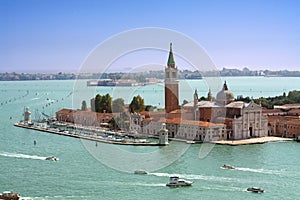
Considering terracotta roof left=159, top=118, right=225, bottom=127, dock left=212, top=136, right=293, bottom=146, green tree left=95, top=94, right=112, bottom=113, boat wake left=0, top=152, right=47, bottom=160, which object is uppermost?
green tree left=95, top=94, right=112, bottom=113

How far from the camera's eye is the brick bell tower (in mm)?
17562

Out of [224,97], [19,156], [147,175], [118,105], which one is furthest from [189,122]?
[147,175]

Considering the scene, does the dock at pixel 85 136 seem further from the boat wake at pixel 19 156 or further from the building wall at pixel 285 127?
the building wall at pixel 285 127

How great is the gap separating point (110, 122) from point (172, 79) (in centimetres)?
258

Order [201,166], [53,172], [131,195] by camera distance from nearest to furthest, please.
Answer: [131,195], [53,172], [201,166]

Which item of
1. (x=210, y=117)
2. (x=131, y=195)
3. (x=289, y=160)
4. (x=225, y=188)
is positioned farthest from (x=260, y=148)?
(x=131, y=195)

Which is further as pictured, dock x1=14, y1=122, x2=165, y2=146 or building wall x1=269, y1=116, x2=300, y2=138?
building wall x1=269, y1=116, x2=300, y2=138

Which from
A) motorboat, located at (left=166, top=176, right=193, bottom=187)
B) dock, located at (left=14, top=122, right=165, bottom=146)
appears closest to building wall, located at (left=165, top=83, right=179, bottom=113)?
dock, located at (left=14, top=122, right=165, bottom=146)

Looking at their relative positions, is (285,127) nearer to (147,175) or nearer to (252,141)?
(252,141)

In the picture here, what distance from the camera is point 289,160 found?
37.5 feet

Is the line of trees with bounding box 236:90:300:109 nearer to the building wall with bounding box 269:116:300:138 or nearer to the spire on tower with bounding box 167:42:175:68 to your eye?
the building wall with bounding box 269:116:300:138

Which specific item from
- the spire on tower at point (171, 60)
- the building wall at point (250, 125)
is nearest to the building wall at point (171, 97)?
the spire on tower at point (171, 60)

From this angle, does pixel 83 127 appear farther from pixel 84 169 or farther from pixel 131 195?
pixel 131 195

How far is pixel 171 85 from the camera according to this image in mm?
17641
